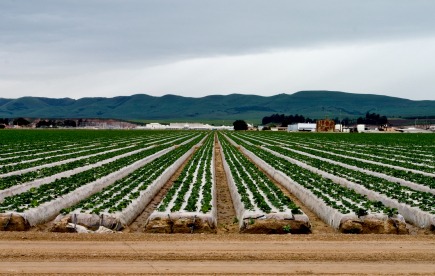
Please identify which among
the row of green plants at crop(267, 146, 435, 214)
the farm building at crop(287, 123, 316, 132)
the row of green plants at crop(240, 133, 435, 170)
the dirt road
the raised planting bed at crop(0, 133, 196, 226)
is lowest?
the dirt road

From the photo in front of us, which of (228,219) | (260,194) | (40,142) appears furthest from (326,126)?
(228,219)

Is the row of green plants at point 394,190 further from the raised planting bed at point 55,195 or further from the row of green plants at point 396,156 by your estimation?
the raised planting bed at point 55,195

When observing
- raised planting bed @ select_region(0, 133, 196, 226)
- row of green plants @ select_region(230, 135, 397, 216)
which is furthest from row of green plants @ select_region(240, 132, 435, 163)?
raised planting bed @ select_region(0, 133, 196, 226)

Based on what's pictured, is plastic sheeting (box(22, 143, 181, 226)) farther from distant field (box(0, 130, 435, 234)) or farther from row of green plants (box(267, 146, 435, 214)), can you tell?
row of green plants (box(267, 146, 435, 214))

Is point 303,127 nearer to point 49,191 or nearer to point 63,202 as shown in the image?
point 49,191

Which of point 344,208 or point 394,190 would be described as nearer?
point 344,208

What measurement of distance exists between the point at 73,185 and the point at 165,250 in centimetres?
886

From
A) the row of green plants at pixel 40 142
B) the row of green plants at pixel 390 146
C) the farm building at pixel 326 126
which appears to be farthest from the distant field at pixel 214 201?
the farm building at pixel 326 126

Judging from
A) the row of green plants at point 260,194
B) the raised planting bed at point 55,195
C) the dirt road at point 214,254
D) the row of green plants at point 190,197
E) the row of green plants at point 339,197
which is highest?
the row of green plants at point 339,197

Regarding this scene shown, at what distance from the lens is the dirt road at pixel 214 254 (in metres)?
9.84

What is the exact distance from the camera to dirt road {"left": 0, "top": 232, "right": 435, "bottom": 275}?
9.84 metres

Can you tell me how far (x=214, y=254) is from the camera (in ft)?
35.5

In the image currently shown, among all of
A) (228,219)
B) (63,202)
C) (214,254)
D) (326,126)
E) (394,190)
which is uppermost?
(326,126)

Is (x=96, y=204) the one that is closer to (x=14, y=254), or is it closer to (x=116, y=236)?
(x=116, y=236)
